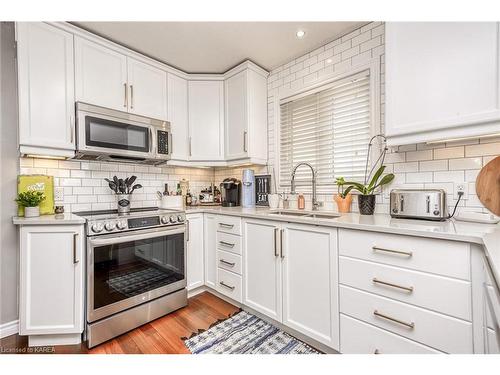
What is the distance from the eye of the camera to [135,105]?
2.21m

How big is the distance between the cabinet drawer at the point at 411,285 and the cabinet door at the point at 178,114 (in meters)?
1.98

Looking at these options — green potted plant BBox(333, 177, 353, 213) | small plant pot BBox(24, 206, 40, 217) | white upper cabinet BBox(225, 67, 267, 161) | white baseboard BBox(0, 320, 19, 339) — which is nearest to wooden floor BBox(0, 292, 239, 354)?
white baseboard BBox(0, 320, 19, 339)

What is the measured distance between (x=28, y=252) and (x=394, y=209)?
243cm

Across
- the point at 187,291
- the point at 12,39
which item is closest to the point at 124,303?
the point at 187,291

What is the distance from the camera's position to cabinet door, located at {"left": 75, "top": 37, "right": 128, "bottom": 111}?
6.20 feet

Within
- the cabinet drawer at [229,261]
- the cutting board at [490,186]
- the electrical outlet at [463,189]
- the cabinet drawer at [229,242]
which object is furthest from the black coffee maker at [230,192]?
the cutting board at [490,186]

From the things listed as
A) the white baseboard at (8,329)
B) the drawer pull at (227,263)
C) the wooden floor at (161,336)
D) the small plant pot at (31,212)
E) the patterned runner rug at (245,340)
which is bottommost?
the wooden floor at (161,336)

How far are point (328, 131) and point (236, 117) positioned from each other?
101cm

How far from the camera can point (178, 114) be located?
256 cm

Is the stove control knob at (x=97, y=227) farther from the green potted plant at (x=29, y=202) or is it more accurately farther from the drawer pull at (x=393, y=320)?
the drawer pull at (x=393, y=320)

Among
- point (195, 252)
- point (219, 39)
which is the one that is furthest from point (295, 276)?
point (219, 39)

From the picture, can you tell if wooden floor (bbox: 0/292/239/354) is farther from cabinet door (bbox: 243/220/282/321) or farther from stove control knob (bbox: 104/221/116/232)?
stove control knob (bbox: 104/221/116/232)

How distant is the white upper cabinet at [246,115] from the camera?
2.49 m
